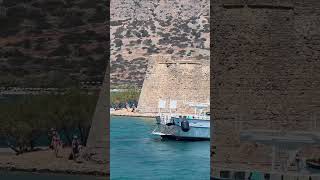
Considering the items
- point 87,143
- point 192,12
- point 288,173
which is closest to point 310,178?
point 288,173

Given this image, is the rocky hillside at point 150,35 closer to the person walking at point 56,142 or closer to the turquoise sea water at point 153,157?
the turquoise sea water at point 153,157

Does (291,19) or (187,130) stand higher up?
(291,19)

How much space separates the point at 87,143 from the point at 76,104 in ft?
1.79

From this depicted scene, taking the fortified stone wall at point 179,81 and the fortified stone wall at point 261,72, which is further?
the fortified stone wall at point 179,81

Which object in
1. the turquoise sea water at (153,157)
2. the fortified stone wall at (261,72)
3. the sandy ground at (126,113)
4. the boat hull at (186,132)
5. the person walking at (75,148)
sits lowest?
the turquoise sea water at (153,157)

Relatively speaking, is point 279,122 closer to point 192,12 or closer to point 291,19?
point 291,19

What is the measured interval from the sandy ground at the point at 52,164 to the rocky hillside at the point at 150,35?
1177 inches

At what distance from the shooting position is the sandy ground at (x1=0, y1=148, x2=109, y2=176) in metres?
10.3

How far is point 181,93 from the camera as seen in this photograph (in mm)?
33750

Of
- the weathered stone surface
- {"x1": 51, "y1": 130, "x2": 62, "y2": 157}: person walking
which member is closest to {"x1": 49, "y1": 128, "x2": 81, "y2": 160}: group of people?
{"x1": 51, "y1": 130, "x2": 62, "y2": 157}: person walking

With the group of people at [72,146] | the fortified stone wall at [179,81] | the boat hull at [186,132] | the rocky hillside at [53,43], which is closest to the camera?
the group of people at [72,146]

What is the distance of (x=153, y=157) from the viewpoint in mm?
28062

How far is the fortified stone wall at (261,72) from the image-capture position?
1088 cm

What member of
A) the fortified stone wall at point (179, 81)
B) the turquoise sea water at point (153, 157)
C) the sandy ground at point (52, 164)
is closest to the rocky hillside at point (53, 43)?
the sandy ground at point (52, 164)
